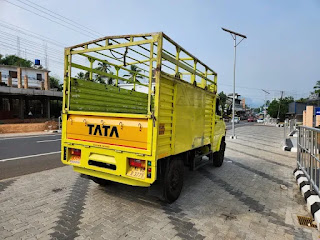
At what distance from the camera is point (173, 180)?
4.12m

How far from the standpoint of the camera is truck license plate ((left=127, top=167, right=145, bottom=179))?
346cm

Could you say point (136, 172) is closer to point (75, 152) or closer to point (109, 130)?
point (109, 130)

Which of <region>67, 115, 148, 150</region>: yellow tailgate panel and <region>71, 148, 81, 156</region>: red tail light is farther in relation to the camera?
<region>71, 148, 81, 156</region>: red tail light

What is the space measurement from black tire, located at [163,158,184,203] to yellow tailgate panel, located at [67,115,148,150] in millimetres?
850

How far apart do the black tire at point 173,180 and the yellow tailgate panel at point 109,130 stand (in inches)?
33.5

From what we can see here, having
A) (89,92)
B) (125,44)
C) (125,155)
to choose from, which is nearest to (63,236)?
(125,155)

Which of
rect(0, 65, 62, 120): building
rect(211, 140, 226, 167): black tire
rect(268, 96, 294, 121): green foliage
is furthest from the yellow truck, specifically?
rect(268, 96, 294, 121): green foliage

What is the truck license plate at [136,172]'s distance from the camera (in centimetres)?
346

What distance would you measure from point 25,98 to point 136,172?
2521 cm

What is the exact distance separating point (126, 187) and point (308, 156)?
407cm

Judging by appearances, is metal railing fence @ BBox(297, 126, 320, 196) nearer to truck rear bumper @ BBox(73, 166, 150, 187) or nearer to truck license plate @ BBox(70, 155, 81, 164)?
truck rear bumper @ BBox(73, 166, 150, 187)

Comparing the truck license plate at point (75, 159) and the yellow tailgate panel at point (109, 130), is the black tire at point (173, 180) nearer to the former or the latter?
the yellow tailgate panel at point (109, 130)

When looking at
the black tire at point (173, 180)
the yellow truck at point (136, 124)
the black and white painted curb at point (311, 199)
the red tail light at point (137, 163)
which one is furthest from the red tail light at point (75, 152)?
the black and white painted curb at point (311, 199)

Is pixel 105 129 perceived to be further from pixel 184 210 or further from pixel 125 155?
pixel 184 210
